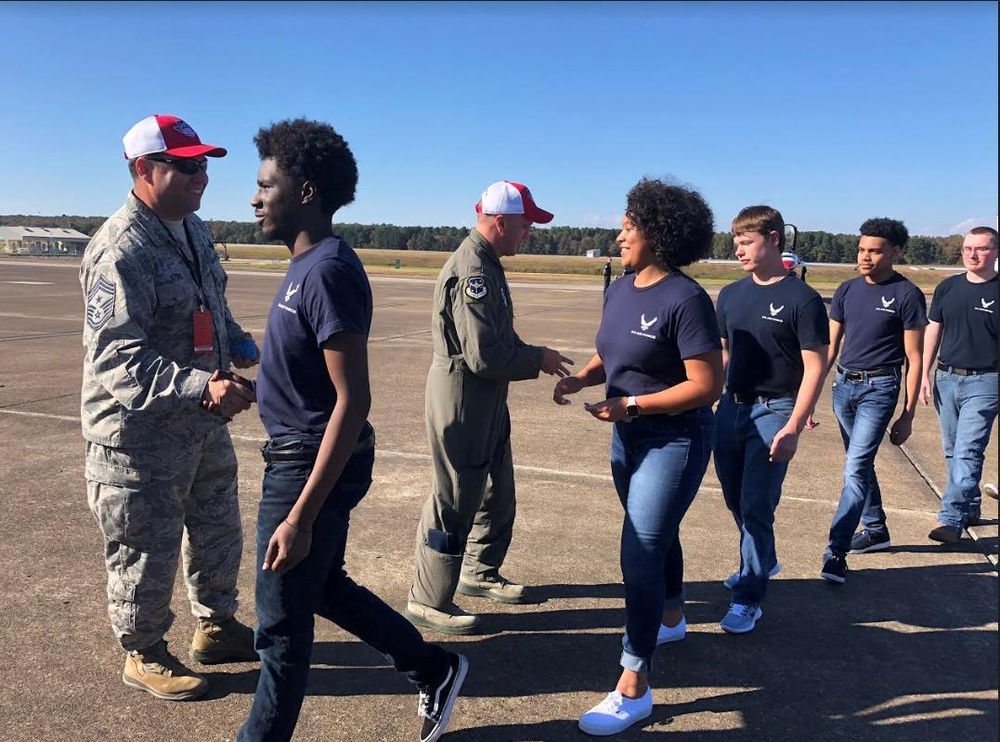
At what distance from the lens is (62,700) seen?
294cm

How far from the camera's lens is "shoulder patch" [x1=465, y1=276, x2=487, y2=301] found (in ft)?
11.2

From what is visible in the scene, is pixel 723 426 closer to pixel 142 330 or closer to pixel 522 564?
pixel 522 564

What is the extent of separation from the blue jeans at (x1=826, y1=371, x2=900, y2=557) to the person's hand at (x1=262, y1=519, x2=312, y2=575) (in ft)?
10.3

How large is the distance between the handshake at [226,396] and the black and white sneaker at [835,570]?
321 centimetres

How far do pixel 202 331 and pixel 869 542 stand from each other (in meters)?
3.96

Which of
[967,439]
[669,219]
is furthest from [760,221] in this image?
[967,439]

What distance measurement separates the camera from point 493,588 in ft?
13.2

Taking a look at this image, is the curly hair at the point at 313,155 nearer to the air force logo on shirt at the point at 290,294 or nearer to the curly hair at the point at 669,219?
the air force logo on shirt at the point at 290,294

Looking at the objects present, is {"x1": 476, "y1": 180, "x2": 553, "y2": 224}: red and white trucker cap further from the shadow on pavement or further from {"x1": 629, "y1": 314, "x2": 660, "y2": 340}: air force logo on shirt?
the shadow on pavement

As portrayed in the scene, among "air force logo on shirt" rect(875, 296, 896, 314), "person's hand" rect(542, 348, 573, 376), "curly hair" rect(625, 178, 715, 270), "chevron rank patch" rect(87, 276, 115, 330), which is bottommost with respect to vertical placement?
"person's hand" rect(542, 348, 573, 376)

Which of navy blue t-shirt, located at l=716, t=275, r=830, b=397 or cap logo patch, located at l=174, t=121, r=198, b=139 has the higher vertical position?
cap logo patch, located at l=174, t=121, r=198, b=139

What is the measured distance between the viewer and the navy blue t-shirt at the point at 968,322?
507 cm

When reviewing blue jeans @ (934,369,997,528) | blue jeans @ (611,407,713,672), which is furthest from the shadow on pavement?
blue jeans @ (934,369,997,528)

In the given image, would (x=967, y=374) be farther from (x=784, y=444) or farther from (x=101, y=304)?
(x=101, y=304)
